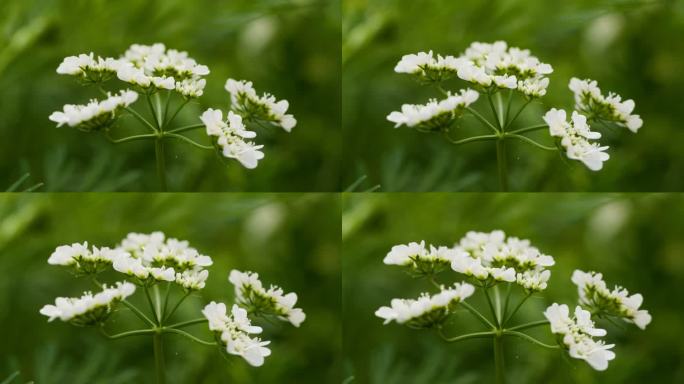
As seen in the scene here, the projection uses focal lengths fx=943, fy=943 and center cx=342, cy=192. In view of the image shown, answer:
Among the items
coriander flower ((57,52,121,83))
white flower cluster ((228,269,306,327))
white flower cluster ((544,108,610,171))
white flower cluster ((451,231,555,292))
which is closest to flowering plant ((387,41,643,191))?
white flower cluster ((544,108,610,171))

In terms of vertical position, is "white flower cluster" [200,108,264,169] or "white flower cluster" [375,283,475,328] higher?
"white flower cluster" [200,108,264,169]

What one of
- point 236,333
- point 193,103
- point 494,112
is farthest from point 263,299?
point 494,112

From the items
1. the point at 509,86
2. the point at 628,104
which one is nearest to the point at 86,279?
the point at 509,86

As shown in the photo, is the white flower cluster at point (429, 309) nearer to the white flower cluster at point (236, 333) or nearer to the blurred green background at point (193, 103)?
the white flower cluster at point (236, 333)

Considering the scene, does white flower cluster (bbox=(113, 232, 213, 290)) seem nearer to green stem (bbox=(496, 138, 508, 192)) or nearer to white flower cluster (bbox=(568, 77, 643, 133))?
green stem (bbox=(496, 138, 508, 192))

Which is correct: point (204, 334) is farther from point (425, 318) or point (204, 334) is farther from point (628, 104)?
point (628, 104)
